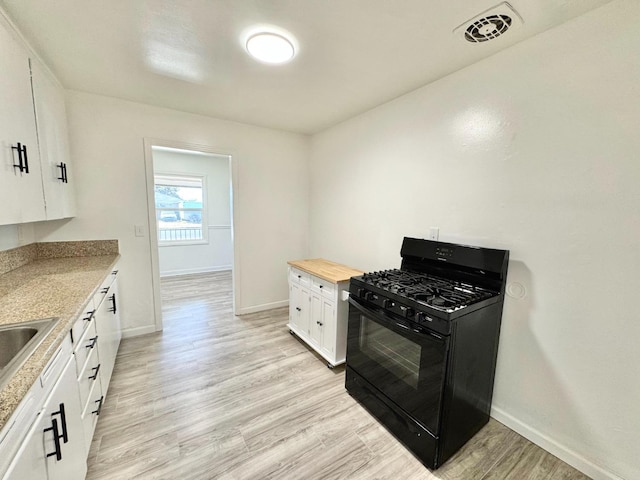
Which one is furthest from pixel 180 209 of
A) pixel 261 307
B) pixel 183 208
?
pixel 261 307

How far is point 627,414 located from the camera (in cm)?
141

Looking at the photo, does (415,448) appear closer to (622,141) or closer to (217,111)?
(622,141)

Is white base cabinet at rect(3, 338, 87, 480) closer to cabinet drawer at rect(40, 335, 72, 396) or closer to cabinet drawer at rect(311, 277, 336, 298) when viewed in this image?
cabinet drawer at rect(40, 335, 72, 396)

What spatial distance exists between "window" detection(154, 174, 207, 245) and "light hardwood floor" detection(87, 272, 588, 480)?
3.35 meters

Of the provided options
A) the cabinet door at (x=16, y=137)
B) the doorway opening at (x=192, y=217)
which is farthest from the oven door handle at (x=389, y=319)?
the doorway opening at (x=192, y=217)

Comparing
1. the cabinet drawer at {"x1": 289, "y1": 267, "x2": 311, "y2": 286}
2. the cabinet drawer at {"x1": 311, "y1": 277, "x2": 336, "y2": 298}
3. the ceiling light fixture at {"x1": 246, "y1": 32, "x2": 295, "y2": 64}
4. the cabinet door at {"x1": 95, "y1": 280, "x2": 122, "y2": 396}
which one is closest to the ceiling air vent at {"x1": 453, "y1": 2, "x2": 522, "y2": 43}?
the ceiling light fixture at {"x1": 246, "y1": 32, "x2": 295, "y2": 64}

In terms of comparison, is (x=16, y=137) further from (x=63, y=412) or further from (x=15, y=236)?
(x=63, y=412)

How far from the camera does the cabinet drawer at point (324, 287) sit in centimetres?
244

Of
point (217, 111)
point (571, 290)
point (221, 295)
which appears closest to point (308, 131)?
point (217, 111)

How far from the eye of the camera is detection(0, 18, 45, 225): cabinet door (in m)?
1.43

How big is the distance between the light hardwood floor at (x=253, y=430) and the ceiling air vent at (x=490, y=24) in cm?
253

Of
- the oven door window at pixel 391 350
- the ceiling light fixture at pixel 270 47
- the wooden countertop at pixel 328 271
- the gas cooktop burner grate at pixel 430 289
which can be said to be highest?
the ceiling light fixture at pixel 270 47

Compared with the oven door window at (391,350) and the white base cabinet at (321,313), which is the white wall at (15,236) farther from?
the oven door window at (391,350)

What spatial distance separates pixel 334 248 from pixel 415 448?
2.22 m
